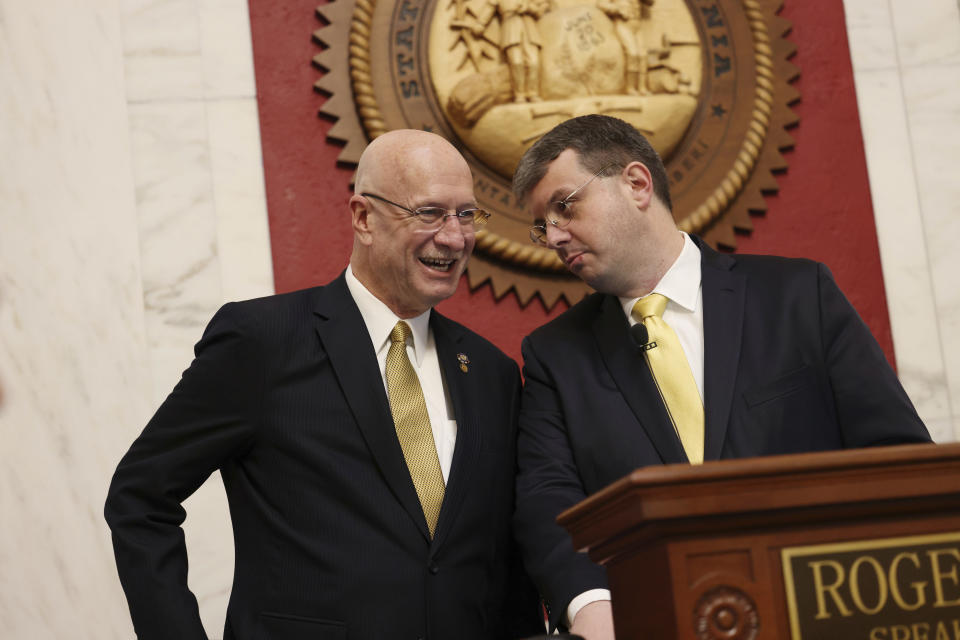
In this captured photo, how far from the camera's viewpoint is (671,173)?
3934mm

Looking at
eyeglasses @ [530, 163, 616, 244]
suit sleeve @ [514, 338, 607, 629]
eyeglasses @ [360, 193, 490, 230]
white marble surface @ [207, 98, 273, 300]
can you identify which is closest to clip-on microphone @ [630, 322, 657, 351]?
suit sleeve @ [514, 338, 607, 629]

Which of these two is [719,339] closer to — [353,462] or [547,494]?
[547,494]

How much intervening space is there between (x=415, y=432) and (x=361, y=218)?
1.82 feet

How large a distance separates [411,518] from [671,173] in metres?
1.97

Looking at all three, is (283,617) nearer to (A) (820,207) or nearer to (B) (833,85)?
(A) (820,207)

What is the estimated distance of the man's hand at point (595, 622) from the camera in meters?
2.12

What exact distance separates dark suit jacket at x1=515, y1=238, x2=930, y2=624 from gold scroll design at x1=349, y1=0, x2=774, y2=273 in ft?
3.54

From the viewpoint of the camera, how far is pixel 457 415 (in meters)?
2.54

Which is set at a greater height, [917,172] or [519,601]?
[917,172]

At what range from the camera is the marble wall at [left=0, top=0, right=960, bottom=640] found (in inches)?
132

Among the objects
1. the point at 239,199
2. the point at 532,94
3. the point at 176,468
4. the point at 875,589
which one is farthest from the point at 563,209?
the point at 875,589

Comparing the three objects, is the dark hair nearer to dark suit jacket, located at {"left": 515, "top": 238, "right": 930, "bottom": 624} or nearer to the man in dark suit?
the man in dark suit

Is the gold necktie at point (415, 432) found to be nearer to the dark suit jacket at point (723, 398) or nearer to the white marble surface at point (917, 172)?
the dark suit jacket at point (723, 398)

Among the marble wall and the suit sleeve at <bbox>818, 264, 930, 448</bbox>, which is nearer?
the suit sleeve at <bbox>818, 264, 930, 448</bbox>
